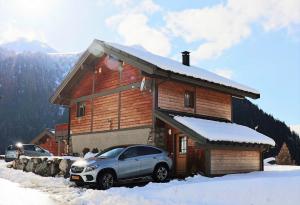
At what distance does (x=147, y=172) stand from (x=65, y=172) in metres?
5.41

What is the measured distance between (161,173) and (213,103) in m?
8.21

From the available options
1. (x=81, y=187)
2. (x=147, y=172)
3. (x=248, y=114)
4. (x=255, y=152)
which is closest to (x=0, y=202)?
(x=81, y=187)

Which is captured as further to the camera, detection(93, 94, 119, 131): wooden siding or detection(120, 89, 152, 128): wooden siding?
detection(93, 94, 119, 131): wooden siding

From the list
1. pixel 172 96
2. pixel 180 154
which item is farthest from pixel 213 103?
pixel 180 154

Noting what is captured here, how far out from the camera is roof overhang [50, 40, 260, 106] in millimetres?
21500

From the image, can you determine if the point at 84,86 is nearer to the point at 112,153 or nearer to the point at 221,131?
the point at 221,131

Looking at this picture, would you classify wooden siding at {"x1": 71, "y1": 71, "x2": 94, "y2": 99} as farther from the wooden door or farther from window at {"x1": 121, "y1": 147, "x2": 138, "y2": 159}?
window at {"x1": 121, "y1": 147, "x2": 138, "y2": 159}

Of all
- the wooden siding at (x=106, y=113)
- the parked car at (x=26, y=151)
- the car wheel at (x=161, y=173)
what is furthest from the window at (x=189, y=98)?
the parked car at (x=26, y=151)

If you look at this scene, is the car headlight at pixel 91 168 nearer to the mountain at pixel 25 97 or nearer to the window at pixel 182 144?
the window at pixel 182 144

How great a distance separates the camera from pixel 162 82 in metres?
22.0

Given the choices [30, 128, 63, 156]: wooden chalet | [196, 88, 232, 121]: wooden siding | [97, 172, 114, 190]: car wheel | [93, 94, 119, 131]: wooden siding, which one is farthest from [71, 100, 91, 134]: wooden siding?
[30, 128, 63, 156]: wooden chalet

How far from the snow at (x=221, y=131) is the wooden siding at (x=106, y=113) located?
16.4 feet

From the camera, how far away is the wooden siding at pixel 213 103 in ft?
79.5

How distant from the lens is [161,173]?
1834 cm
